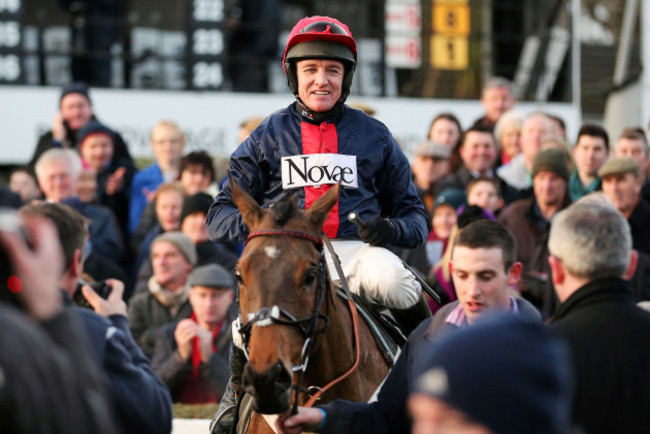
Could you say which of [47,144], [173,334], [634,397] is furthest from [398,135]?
[634,397]

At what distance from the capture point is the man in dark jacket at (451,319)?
442 cm

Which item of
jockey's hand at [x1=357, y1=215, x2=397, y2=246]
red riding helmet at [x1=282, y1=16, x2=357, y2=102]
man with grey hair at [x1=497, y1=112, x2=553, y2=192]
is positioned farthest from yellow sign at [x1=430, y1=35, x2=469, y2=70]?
jockey's hand at [x1=357, y1=215, x2=397, y2=246]

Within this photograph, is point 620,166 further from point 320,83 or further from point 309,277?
point 309,277

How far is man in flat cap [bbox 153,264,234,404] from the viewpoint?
855cm

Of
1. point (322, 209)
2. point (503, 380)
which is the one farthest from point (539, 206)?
point (503, 380)

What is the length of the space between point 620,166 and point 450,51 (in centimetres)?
788

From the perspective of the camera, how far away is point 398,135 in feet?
50.5

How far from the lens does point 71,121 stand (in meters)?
11.8

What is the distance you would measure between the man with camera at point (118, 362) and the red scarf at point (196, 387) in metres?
4.35

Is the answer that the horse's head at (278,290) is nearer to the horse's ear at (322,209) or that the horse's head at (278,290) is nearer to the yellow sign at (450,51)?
the horse's ear at (322,209)

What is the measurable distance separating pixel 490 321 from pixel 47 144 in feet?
32.1

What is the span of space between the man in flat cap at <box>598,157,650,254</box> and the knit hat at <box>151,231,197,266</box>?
324 centimetres

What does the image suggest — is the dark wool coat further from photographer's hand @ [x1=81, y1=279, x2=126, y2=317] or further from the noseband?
photographer's hand @ [x1=81, y1=279, x2=126, y2=317]

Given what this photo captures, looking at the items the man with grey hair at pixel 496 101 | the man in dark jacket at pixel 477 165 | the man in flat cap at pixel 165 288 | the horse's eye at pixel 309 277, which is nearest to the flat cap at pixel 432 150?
the man in dark jacket at pixel 477 165
